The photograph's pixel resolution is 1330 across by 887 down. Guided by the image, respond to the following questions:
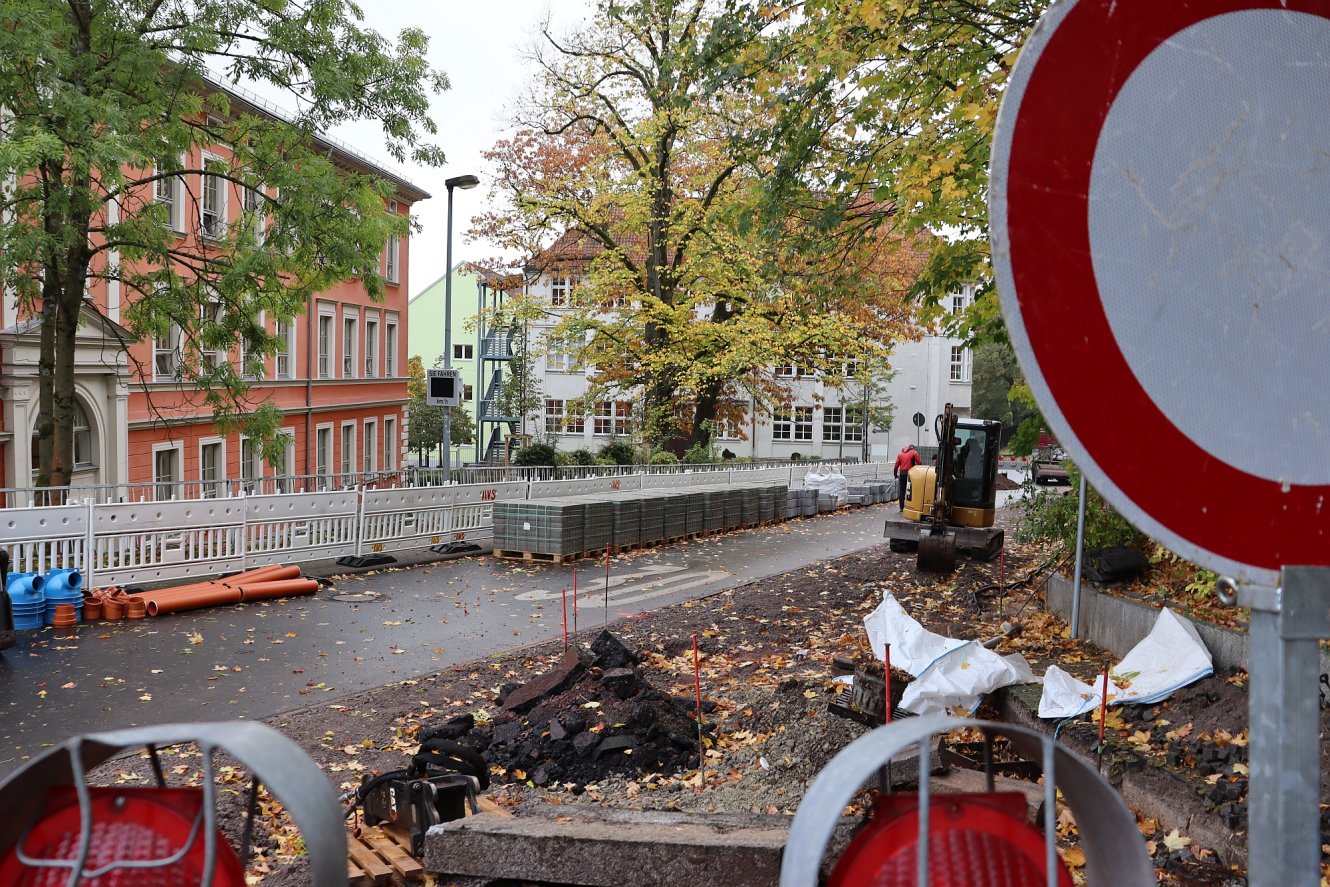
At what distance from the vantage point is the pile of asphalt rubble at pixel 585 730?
780 cm

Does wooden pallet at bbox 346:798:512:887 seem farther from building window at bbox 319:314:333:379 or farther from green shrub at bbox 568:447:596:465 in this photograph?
building window at bbox 319:314:333:379

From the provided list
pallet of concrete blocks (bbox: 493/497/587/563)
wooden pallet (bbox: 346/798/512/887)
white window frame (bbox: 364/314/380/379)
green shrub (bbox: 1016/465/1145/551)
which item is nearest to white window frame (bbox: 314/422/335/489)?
white window frame (bbox: 364/314/380/379)

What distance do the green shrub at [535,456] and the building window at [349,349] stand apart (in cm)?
1036

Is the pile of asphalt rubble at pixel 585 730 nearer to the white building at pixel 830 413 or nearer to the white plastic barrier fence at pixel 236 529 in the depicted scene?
the white plastic barrier fence at pixel 236 529

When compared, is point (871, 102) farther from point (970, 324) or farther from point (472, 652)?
point (472, 652)

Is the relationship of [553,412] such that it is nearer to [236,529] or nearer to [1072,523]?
[236,529]

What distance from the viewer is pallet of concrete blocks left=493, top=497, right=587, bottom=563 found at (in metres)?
21.0

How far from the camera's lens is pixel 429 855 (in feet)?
14.7

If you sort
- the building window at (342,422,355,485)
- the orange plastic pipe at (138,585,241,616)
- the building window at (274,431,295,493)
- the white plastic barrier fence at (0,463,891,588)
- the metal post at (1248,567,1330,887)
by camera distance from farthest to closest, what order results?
the building window at (342,422,355,485) → the building window at (274,431,295,493) → the white plastic barrier fence at (0,463,891,588) → the orange plastic pipe at (138,585,241,616) → the metal post at (1248,567,1330,887)

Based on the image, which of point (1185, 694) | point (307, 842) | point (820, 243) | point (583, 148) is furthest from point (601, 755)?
point (583, 148)

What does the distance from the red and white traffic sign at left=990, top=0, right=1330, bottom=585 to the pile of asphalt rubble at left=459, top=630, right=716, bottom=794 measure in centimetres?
666

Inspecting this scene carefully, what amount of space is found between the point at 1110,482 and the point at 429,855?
392cm

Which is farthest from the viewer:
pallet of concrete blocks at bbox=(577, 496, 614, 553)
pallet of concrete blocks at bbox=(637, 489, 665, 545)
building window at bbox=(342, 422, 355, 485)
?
building window at bbox=(342, 422, 355, 485)

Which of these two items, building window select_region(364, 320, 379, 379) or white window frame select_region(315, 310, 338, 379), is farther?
building window select_region(364, 320, 379, 379)
